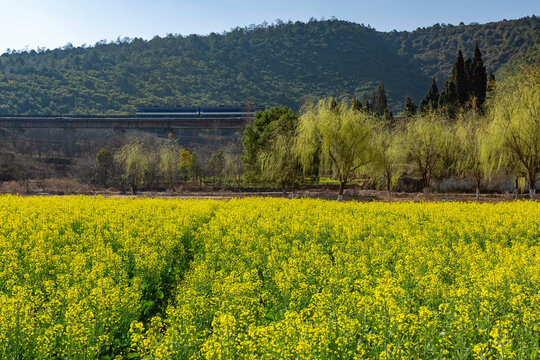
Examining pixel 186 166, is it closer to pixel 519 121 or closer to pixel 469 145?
pixel 469 145

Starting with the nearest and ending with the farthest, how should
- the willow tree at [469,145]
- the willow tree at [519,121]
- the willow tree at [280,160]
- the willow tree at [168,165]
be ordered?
the willow tree at [519,121]
the willow tree at [469,145]
the willow tree at [280,160]
the willow tree at [168,165]

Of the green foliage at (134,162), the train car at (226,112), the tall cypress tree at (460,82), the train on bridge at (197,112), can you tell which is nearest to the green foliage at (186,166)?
the green foliage at (134,162)

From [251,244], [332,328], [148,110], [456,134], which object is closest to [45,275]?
[251,244]

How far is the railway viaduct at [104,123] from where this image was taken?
217ft

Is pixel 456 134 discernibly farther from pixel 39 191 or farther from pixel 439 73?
pixel 439 73

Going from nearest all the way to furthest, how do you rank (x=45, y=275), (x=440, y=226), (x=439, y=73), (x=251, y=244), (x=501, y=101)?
(x=45, y=275) < (x=251, y=244) < (x=440, y=226) < (x=501, y=101) < (x=439, y=73)

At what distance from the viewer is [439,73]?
145375 millimetres

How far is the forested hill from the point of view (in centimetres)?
11294

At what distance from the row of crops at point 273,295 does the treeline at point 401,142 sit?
562 inches

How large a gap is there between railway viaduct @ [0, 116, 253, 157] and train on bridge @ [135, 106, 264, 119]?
8.07 ft

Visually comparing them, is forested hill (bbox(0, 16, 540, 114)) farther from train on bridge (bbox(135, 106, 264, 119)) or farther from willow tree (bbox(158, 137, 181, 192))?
willow tree (bbox(158, 137, 181, 192))

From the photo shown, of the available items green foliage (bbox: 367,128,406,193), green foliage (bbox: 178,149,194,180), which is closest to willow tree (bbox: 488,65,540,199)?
green foliage (bbox: 367,128,406,193)

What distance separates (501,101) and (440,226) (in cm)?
1760

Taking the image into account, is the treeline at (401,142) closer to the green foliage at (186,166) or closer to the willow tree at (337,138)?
the willow tree at (337,138)
